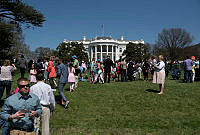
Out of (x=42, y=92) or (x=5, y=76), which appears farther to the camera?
(x=5, y=76)

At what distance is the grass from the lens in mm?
4770

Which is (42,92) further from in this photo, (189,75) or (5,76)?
(189,75)

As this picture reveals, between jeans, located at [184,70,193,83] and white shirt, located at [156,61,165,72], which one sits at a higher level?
white shirt, located at [156,61,165,72]

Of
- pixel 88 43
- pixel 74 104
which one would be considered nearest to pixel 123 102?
pixel 74 104

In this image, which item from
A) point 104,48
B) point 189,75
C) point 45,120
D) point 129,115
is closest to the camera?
point 45,120

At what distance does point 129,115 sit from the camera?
603cm

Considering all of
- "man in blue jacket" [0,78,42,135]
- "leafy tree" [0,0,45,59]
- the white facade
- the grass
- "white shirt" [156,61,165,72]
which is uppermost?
the white facade

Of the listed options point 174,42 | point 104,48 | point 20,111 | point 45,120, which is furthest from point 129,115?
point 104,48

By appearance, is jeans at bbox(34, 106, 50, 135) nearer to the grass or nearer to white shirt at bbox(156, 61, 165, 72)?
the grass

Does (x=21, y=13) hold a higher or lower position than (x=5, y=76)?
higher

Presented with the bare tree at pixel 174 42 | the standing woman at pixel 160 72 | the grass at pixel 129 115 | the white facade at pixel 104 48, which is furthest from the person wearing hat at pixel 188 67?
the white facade at pixel 104 48

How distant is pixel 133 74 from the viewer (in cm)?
1570

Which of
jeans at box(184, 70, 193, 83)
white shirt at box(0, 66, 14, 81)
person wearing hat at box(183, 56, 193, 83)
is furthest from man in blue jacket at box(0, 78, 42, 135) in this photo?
jeans at box(184, 70, 193, 83)

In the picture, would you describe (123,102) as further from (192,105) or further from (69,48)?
(69,48)
